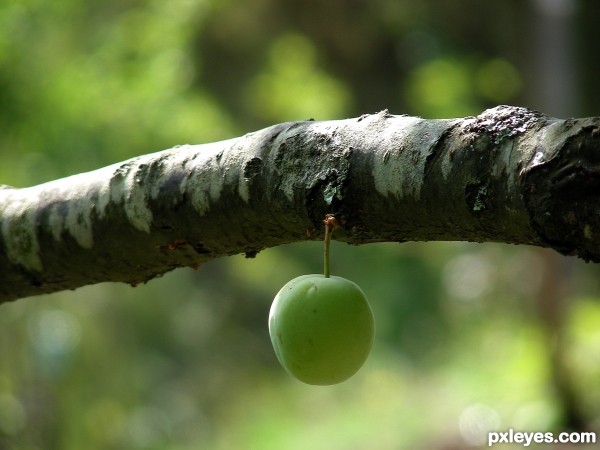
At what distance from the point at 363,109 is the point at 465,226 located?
7.54m

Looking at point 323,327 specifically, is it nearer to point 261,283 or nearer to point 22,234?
point 22,234

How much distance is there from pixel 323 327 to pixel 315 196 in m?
0.20

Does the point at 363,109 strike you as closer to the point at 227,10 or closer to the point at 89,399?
the point at 227,10

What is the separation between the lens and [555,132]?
2.54 ft

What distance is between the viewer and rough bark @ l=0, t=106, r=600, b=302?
0.77m

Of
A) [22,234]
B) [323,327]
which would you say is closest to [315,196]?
[323,327]

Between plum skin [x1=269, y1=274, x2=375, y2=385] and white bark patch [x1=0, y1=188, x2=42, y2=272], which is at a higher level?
white bark patch [x1=0, y1=188, x2=42, y2=272]

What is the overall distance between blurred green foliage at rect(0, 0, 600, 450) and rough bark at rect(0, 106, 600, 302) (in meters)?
2.30

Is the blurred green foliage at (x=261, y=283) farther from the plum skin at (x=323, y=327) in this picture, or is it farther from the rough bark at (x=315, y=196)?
the plum skin at (x=323, y=327)

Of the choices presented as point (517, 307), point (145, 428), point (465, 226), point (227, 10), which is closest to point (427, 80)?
point (517, 307)

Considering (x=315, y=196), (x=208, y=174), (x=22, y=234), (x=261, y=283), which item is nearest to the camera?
(x=315, y=196)

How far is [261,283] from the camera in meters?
6.70

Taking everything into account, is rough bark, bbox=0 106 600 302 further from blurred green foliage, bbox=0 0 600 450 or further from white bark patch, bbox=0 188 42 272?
blurred green foliage, bbox=0 0 600 450

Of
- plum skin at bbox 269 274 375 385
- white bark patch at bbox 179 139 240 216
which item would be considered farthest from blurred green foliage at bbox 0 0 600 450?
plum skin at bbox 269 274 375 385
